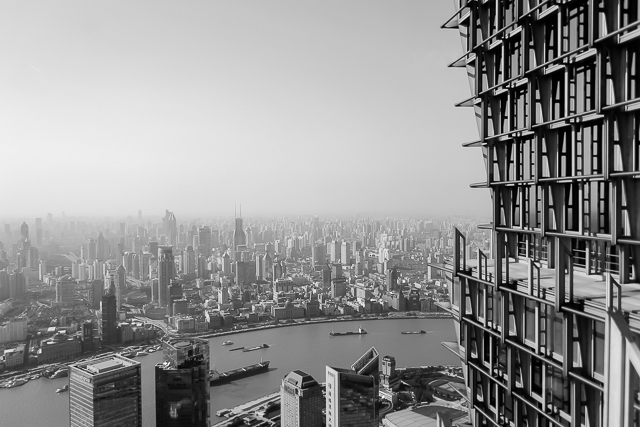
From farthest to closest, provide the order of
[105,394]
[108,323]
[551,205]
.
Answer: [108,323], [105,394], [551,205]

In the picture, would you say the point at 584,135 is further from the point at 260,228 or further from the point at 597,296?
the point at 260,228

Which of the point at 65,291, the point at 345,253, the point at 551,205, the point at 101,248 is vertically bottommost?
the point at 65,291

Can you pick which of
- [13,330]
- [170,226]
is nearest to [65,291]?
[13,330]

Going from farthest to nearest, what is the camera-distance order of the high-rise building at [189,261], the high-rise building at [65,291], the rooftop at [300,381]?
the high-rise building at [189,261]
the high-rise building at [65,291]
the rooftop at [300,381]

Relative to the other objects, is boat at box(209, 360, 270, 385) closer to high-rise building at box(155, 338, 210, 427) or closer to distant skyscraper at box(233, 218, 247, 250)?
high-rise building at box(155, 338, 210, 427)

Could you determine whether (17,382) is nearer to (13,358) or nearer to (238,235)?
(13,358)

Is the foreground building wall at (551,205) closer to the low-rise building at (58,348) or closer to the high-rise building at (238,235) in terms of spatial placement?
the low-rise building at (58,348)

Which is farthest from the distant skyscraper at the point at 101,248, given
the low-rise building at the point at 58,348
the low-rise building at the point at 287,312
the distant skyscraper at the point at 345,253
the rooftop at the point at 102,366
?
the rooftop at the point at 102,366
